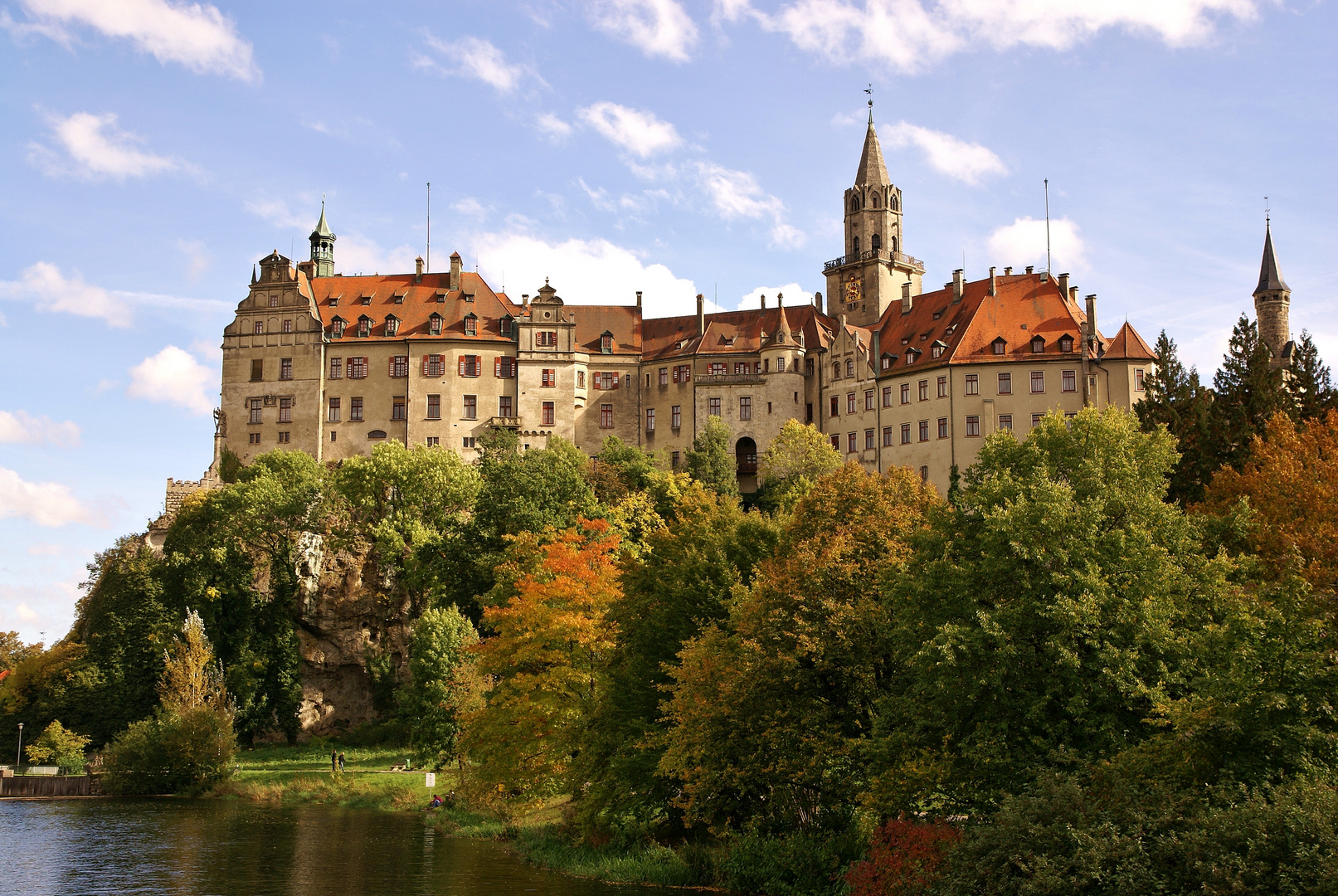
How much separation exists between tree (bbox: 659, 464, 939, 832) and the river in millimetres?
4663

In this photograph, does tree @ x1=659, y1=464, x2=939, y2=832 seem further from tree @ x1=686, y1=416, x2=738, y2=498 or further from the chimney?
the chimney

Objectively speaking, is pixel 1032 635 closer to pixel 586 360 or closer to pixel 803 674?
pixel 803 674

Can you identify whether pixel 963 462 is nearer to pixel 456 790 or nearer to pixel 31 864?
pixel 456 790

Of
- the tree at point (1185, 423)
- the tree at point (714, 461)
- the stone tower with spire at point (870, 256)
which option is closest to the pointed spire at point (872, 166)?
the stone tower with spire at point (870, 256)

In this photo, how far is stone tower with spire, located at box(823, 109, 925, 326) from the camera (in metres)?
90.5

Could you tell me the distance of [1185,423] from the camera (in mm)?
48500

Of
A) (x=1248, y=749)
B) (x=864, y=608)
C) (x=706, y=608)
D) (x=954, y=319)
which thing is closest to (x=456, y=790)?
(x=706, y=608)

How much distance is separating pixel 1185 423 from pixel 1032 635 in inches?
1047

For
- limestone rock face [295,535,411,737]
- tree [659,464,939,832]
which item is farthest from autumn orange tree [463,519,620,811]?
limestone rock face [295,535,411,737]

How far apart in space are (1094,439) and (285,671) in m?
45.8

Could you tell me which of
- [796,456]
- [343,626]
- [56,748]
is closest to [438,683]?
[343,626]

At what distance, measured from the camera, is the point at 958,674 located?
2492cm

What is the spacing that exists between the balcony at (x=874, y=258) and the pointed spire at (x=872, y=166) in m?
5.53

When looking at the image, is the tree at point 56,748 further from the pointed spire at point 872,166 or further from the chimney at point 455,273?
the pointed spire at point 872,166
